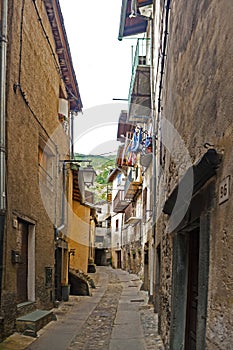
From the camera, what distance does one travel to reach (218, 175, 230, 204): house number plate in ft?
9.14

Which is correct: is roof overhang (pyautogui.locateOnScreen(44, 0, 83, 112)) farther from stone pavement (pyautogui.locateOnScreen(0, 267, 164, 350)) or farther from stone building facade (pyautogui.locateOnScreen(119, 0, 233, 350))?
stone pavement (pyautogui.locateOnScreen(0, 267, 164, 350))

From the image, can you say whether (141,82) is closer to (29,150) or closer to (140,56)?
(140,56)

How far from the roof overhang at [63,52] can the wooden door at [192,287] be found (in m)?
7.29

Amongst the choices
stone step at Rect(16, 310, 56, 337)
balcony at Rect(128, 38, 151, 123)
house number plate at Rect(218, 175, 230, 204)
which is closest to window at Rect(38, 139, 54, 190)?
stone step at Rect(16, 310, 56, 337)

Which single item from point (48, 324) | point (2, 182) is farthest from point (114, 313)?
point (2, 182)

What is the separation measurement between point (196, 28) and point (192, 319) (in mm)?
3117

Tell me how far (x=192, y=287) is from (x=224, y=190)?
248cm

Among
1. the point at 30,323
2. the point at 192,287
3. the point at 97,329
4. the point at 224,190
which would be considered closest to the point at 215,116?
the point at 224,190

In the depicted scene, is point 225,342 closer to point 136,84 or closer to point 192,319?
point 192,319

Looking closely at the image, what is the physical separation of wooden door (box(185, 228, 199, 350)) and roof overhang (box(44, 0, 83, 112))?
7290mm

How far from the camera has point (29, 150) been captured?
A: 8758 mm

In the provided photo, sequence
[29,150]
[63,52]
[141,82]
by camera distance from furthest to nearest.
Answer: [141,82]
[63,52]
[29,150]

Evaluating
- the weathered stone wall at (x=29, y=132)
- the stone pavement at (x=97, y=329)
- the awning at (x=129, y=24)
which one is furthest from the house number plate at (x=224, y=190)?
the awning at (x=129, y=24)

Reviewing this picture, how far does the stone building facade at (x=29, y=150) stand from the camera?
23.4 ft
